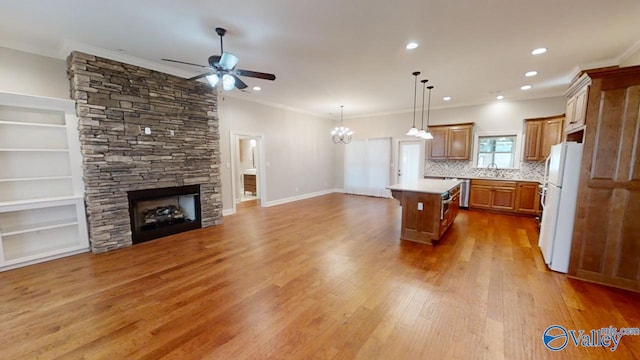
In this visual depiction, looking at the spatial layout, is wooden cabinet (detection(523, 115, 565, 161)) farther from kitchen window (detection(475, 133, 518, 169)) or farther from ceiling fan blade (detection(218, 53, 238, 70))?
ceiling fan blade (detection(218, 53, 238, 70))

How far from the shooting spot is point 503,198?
6.04 meters

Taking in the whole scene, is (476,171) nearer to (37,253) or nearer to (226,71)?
(226,71)

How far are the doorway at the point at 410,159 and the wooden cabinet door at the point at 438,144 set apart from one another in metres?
0.52

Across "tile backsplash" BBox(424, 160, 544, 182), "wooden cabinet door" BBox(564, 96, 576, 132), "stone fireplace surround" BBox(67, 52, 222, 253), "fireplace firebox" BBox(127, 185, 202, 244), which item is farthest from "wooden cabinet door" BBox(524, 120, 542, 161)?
"fireplace firebox" BBox(127, 185, 202, 244)

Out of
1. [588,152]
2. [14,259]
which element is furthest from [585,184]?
[14,259]

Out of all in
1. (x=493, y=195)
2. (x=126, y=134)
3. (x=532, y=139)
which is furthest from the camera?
(x=493, y=195)

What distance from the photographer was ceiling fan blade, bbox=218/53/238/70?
109 inches

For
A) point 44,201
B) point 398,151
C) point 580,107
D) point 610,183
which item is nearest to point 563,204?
point 610,183

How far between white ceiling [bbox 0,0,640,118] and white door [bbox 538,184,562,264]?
6.45ft

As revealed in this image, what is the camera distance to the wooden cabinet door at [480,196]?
20.4 ft

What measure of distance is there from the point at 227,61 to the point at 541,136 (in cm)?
682

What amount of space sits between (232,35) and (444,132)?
233 inches

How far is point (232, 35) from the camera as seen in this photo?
3.09 metres

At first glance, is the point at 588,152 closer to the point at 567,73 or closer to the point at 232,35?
the point at 567,73
